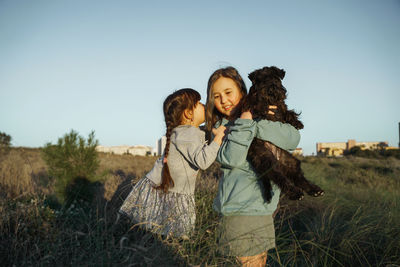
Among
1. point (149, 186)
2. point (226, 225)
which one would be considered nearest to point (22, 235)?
point (149, 186)

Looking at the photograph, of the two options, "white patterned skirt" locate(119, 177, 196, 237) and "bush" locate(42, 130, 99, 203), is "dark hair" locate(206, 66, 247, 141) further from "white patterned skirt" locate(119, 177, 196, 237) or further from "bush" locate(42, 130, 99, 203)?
"bush" locate(42, 130, 99, 203)

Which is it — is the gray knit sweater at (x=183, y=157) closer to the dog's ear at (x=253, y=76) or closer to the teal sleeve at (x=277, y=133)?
the teal sleeve at (x=277, y=133)

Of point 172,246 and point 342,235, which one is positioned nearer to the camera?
point 172,246

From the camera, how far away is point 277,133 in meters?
2.15

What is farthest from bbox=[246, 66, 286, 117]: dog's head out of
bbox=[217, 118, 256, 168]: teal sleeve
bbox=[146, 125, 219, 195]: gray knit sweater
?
bbox=[146, 125, 219, 195]: gray knit sweater

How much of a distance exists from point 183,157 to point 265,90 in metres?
1.00

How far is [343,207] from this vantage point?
4.99m

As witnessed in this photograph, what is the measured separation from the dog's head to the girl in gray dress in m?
0.56

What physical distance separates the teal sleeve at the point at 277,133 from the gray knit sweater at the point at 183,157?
1.67 ft

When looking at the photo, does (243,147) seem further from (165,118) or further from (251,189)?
(165,118)

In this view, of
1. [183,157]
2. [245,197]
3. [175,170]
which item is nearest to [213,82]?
[183,157]

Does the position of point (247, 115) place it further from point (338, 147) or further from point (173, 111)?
point (338, 147)

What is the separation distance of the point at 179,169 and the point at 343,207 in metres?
3.69

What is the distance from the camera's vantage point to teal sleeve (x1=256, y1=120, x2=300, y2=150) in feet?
6.98
